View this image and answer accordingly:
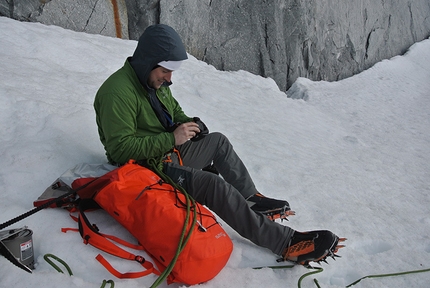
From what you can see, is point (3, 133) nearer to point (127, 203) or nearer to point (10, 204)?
point (10, 204)

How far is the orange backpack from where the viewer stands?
2.43 m

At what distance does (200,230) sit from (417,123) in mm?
8782

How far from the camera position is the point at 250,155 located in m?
5.39

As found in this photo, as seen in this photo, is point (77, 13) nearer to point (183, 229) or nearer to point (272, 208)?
point (272, 208)

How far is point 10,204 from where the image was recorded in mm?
2934

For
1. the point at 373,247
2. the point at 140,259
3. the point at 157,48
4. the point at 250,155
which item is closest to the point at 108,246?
the point at 140,259

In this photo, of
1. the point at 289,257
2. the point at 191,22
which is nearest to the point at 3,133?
the point at 289,257

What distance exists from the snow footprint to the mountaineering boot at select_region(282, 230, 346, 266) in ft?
3.19

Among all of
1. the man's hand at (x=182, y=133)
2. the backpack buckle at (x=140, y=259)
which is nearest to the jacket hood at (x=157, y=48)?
the man's hand at (x=182, y=133)

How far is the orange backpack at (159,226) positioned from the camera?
7.97 feet

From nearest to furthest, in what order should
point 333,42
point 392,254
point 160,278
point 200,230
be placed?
point 160,278, point 200,230, point 392,254, point 333,42

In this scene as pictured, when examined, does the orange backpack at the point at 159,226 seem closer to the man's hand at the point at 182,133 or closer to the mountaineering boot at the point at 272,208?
the man's hand at the point at 182,133

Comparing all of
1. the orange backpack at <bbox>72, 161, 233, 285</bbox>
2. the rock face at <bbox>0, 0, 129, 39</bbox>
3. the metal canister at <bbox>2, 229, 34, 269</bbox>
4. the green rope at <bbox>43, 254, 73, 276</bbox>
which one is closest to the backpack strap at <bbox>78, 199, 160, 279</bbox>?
the orange backpack at <bbox>72, 161, 233, 285</bbox>

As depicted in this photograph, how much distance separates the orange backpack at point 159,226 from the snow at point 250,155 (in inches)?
4.9
